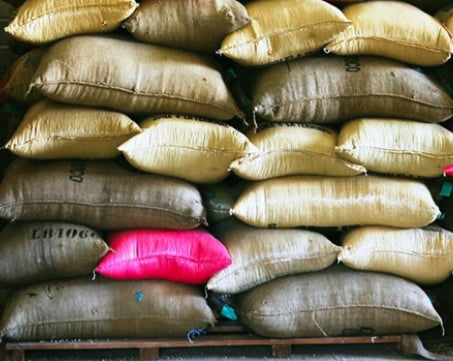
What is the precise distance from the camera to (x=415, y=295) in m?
2.35

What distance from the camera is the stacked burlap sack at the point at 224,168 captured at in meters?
2.15

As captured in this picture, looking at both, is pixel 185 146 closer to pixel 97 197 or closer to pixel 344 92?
pixel 97 197

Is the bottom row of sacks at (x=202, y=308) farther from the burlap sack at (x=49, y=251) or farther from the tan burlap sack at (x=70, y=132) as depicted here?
the tan burlap sack at (x=70, y=132)

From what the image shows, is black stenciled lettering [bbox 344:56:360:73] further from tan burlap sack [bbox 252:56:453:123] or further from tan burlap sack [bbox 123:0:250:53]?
tan burlap sack [bbox 123:0:250:53]

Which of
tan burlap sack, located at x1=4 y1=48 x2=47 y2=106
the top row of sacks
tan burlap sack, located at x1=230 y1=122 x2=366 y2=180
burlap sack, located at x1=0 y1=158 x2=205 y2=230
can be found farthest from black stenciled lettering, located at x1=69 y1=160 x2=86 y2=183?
tan burlap sack, located at x1=230 y1=122 x2=366 y2=180

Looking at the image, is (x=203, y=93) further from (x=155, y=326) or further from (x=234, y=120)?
(x=155, y=326)

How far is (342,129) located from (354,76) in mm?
215

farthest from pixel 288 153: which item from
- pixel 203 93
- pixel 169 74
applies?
pixel 169 74

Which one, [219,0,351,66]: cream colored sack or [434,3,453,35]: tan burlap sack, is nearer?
[219,0,351,66]: cream colored sack

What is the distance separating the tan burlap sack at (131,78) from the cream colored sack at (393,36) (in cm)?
51

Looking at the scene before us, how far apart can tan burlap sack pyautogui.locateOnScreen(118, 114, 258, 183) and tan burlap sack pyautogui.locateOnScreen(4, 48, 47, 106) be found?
0.49 m

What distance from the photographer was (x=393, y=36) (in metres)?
2.27

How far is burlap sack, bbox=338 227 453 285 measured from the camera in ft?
7.65

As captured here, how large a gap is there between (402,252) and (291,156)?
0.61m
